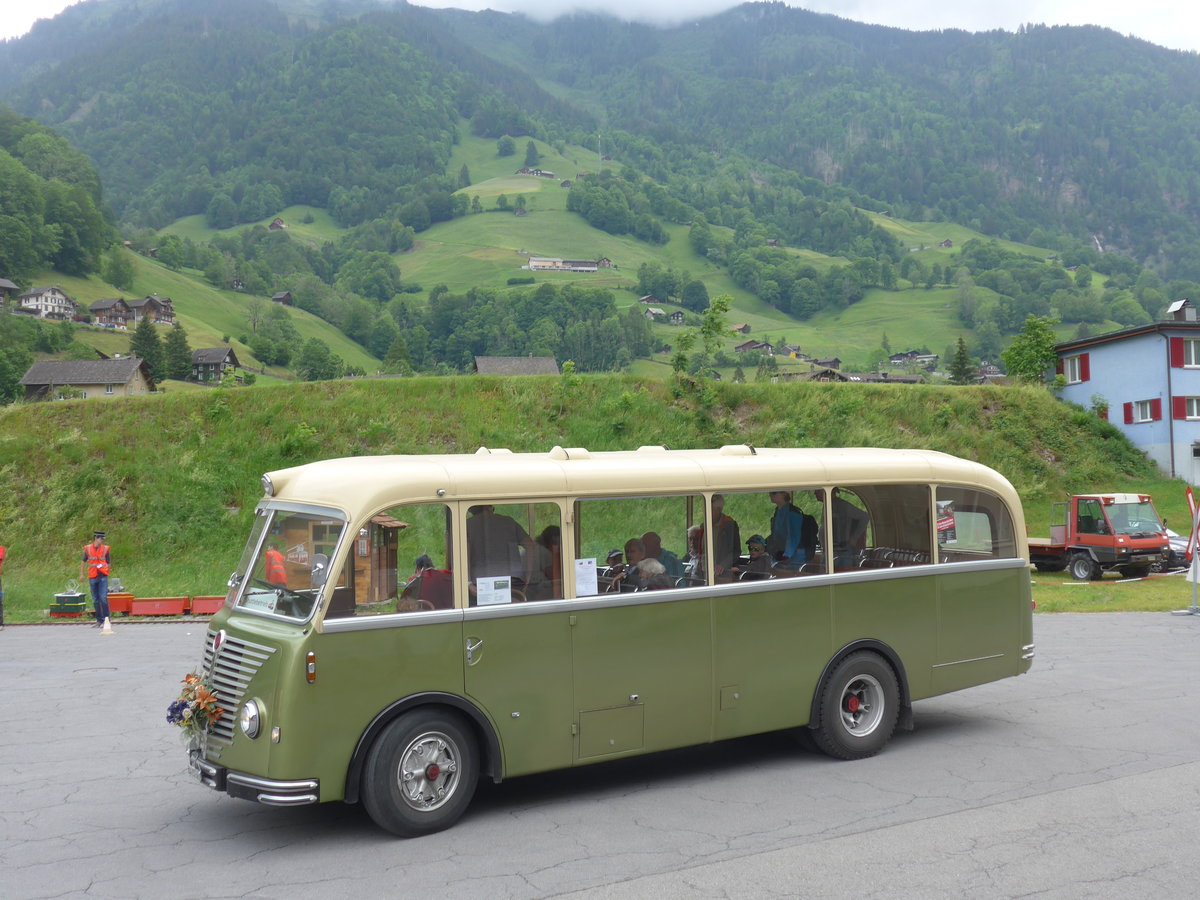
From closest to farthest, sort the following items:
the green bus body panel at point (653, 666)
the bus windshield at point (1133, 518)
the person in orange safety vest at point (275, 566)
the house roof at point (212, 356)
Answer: the person in orange safety vest at point (275, 566) → the green bus body panel at point (653, 666) → the bus windshield at point (1133, 518) → the house roof at point (212, 356)

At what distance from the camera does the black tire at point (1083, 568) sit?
27.2 metres

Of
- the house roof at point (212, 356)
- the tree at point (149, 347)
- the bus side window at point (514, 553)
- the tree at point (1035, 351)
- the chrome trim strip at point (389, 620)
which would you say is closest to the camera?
the chrome trim strip at point (389, 620)

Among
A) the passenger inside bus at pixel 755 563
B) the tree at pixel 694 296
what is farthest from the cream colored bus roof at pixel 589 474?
the tree at pixel 694 296

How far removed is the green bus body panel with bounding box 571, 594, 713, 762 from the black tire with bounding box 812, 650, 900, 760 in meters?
1.35

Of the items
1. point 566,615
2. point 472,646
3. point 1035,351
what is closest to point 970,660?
point 566,615

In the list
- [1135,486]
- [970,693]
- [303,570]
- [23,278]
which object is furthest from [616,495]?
[23,278]

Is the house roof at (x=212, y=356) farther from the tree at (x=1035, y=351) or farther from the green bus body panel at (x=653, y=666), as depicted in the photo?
the green bus body panel at (x=653, y=666)

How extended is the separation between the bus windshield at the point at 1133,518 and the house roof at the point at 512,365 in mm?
44792

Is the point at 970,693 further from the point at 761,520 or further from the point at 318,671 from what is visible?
the point at 318,671

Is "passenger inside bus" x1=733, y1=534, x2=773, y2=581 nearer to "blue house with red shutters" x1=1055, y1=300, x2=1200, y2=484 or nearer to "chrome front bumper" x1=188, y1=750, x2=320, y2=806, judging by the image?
"chrome front bumper" x1=188, y1=750, x2=320, y2=806

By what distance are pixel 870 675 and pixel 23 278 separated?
137611 mm

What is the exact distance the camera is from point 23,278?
409 feet

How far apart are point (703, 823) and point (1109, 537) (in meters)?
23.1

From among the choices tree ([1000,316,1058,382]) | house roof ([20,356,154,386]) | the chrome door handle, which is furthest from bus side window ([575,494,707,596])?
house roof ([20,356,154,386])
